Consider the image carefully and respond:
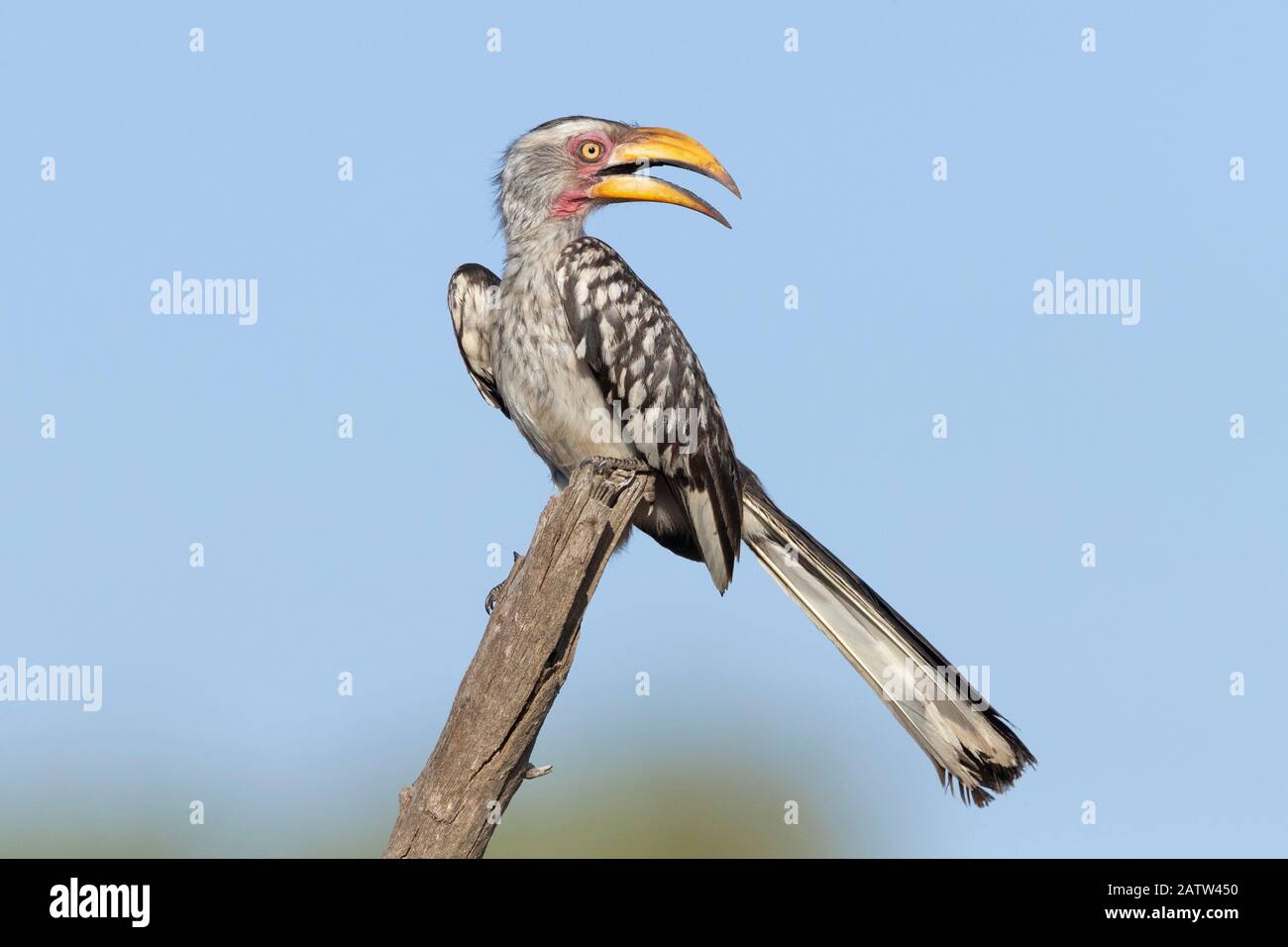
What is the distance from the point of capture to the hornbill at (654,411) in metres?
6.54

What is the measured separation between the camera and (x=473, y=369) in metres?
7.53

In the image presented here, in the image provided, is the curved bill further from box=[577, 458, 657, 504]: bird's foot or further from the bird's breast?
box=[577, 458, 657, 504]: bird's foot

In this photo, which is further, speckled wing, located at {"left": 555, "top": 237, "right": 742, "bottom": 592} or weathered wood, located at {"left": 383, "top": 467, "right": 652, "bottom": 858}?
speckled wing, located at {"left": 555, "top": 237, "right": 742, "bottom": 592}

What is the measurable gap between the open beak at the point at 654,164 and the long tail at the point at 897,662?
61.3 inches

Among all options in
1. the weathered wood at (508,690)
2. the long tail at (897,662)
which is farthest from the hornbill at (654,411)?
the weathered wood at (508,690)

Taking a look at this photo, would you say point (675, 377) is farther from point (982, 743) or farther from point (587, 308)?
point (982, 743)

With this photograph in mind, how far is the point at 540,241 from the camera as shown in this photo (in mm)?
7273

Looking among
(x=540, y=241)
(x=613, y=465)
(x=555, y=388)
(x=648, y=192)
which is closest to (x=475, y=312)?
(x=540, y=241)

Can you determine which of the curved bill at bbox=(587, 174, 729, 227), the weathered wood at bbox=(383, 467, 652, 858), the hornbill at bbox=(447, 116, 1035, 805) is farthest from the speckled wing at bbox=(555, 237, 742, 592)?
the weathered wood at bbox=(383, 467, 652, 858)

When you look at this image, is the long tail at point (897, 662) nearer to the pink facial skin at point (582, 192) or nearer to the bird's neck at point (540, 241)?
the bird's neck at point (540, 241)

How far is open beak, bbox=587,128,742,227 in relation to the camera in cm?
717

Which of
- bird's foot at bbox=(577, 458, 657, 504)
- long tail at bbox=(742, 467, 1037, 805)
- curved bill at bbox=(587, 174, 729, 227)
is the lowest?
long tail at bbox=(742, 467, 1037, 805)

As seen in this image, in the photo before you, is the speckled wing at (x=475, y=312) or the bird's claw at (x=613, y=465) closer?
the bird's claw at (x=613, y=465)
